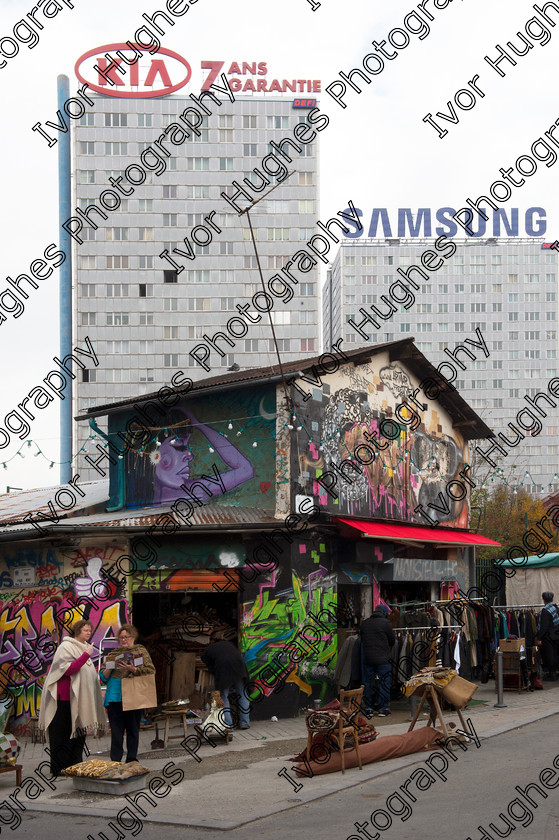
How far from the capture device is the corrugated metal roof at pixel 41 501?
18.8 meters

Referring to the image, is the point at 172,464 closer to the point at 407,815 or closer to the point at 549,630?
the point at 549,630

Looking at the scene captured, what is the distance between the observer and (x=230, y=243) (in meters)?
84.1

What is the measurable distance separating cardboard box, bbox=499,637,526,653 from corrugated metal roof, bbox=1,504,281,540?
543cm

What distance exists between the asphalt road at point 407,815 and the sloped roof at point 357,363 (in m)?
7.69

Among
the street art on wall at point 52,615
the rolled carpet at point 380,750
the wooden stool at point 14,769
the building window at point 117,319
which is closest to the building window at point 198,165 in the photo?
the building window at point 117,319

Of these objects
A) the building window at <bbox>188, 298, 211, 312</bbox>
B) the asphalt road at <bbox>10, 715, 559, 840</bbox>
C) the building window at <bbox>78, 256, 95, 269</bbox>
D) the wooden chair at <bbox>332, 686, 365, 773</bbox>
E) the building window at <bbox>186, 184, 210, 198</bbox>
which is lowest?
the asphalt road at <bbox>10, 715, 559, 840</bbox>

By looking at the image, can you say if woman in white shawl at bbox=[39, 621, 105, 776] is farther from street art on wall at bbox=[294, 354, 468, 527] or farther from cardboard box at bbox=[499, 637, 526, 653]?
cardboard box at bbox=[499, 637, 526, 653]

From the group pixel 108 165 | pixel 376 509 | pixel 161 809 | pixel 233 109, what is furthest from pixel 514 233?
pixel 161 809

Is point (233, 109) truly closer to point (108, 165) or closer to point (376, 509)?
point (108, 165)

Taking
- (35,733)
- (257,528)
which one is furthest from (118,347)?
(35,733)

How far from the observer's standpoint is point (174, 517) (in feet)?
51.2

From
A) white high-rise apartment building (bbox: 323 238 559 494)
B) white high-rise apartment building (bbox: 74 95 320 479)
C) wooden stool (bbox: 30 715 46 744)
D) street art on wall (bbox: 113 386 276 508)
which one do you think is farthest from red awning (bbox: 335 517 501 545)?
white high-rise apartment building (bbox: 323 238 559 494)

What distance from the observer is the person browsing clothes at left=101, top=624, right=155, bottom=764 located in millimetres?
10766

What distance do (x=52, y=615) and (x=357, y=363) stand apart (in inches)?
285
